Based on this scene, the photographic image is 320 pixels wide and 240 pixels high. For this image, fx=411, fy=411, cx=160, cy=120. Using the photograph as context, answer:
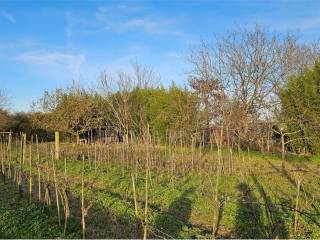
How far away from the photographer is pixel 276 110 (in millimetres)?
21516

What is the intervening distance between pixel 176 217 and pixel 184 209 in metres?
0.68

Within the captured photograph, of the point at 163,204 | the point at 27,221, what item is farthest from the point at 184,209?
the point at 27,221

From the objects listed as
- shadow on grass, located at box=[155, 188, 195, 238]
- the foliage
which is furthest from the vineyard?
the foliage

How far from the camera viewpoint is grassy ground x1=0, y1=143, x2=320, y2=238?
243 inches

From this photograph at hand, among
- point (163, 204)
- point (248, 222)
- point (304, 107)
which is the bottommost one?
point (248, 222)

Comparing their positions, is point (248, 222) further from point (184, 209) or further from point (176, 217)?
point (184, 209)

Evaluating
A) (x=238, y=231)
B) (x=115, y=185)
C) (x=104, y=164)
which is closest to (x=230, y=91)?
(x=104, y=164)

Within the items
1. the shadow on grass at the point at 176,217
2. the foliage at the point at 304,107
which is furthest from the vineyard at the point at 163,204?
the foliage at the point at 304,107

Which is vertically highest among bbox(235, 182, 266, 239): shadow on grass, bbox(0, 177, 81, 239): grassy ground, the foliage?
the foliage

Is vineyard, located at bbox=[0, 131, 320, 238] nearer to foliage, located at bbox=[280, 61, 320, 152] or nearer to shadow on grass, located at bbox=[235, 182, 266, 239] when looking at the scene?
shadow on grass, located at bbox=[235, 182, 266, 239]

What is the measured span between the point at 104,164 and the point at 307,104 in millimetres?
9192

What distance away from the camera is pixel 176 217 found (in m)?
7.16

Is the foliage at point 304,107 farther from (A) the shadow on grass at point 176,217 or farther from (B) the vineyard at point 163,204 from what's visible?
(A) the shadow on grass at point 176,217

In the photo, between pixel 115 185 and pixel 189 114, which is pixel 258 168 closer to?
pixel 115 185
